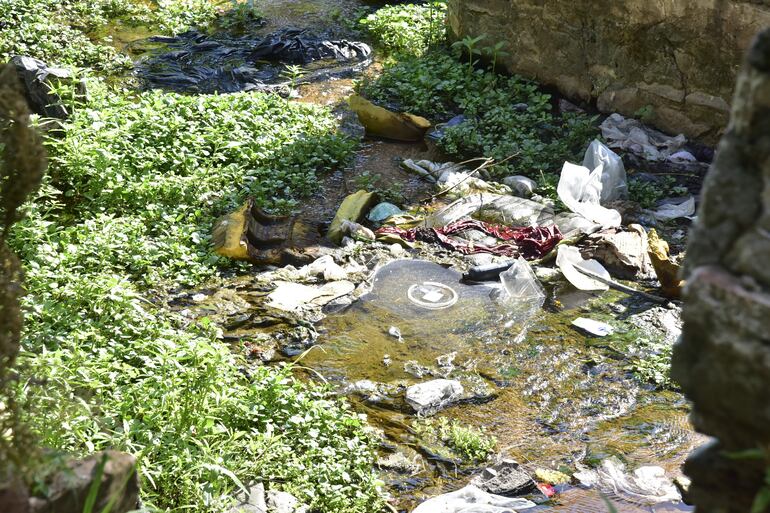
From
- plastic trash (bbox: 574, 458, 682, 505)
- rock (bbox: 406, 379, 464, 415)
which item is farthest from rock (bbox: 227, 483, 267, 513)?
plastic trash (bbox: 574, 458, 682, 505)

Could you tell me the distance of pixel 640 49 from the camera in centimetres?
732

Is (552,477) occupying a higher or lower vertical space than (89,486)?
lower

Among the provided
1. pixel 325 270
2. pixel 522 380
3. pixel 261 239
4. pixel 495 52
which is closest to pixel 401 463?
pixel 522 380

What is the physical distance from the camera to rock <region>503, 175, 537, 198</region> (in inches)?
261

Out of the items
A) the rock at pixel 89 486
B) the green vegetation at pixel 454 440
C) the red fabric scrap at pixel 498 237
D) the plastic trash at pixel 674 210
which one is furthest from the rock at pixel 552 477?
the plastic trash at pixel 674 210

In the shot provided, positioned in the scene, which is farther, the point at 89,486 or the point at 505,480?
the point at 505,480

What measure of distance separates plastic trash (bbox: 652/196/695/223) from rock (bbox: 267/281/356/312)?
94.9 inches

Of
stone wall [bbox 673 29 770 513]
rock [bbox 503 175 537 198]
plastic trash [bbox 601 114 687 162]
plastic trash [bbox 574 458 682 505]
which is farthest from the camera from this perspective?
plastic trash [bbox 601 114 687 162]

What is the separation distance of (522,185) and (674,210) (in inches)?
44.2

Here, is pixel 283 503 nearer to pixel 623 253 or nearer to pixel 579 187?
pixel 623 253

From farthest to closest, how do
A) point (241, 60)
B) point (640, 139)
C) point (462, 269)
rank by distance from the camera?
point (241, 60)
point (640, 139)
point (462, 269)

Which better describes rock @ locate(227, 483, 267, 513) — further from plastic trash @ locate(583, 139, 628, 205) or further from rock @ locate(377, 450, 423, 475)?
plastic trash @ locate(583, 139, 628, 205)

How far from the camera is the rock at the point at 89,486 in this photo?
2.11 meters

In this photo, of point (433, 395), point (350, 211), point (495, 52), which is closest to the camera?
point (433, 395)
